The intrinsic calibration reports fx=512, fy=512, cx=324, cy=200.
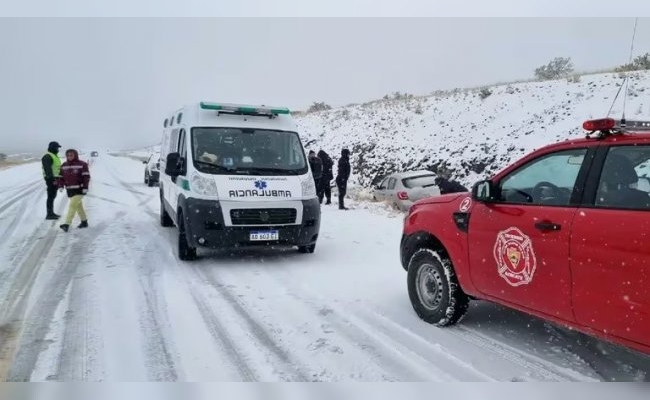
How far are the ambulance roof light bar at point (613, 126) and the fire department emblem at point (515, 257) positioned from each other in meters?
0.91

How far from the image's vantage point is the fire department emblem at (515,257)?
384 cm

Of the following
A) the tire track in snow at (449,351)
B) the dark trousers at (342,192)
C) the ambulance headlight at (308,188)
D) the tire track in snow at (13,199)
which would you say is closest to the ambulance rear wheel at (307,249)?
the ambulance headlight at (308,188)

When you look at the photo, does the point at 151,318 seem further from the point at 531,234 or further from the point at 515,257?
the point at 531,234

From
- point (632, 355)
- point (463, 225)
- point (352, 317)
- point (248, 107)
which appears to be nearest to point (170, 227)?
point (248, 107)

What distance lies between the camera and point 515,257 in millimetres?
3986

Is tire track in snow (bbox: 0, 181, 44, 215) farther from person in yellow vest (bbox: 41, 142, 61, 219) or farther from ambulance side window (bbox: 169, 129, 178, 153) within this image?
ambulance side window (bbox: 169, 129, 178, 153)

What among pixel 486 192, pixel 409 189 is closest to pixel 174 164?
pixel 486 192

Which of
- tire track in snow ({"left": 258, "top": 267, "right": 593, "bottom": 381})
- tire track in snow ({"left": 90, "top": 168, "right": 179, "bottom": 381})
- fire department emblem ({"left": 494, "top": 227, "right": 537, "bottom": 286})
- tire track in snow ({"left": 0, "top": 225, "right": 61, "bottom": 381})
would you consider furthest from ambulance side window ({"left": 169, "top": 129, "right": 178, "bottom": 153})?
fire department emblem ({"left": 494, "top": 227, "right": 537, "bottom": 286})

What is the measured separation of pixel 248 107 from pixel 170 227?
4.05 m

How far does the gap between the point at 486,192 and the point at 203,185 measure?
4376 millimetres

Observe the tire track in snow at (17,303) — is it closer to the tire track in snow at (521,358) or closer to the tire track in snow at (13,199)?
the tire track in snow at (521,358)

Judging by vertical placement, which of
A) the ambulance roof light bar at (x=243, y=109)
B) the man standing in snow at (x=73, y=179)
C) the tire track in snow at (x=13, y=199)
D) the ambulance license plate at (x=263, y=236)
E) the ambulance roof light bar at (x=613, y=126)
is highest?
the ambulance roof light bar at (x=243, y=109)

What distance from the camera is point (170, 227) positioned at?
1113 centimetres

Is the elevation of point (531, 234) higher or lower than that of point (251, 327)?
higher
